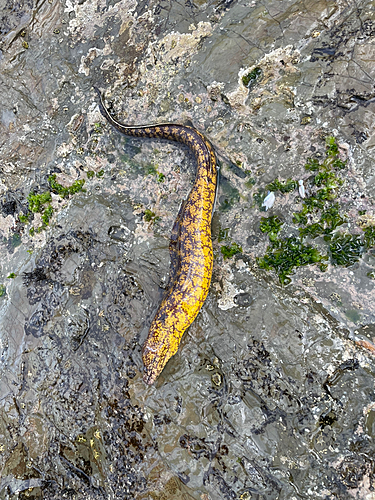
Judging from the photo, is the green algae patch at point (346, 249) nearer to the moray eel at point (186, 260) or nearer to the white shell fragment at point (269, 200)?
the white shell fragment at point (269, 200)

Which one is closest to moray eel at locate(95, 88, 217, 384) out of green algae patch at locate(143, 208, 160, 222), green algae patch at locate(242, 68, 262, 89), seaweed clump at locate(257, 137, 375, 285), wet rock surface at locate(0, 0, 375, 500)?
wet rock surface at locate(0, 0, 375, 500)

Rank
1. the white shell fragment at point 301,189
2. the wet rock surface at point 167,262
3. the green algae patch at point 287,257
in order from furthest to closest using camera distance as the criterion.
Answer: the white shell fragment at point 301,189, the green algae patch at point 287,257, the wet rock surface at point 167,262

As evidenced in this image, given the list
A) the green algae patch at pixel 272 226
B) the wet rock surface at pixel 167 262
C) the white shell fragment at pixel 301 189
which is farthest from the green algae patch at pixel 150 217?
the white shell fragment at pixel 301 189

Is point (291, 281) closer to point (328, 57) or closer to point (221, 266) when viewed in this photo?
point (221, 266)

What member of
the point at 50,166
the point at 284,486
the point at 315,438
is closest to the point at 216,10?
the point at 50,166

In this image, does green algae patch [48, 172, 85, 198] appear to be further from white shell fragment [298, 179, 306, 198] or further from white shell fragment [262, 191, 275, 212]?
white shell fragment [298, 179, 306, 198]

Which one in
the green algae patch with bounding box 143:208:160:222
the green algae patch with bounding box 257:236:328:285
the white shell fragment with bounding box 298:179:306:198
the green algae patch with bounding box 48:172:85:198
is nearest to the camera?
the green algae patch with bounding box 257:236:328:285
